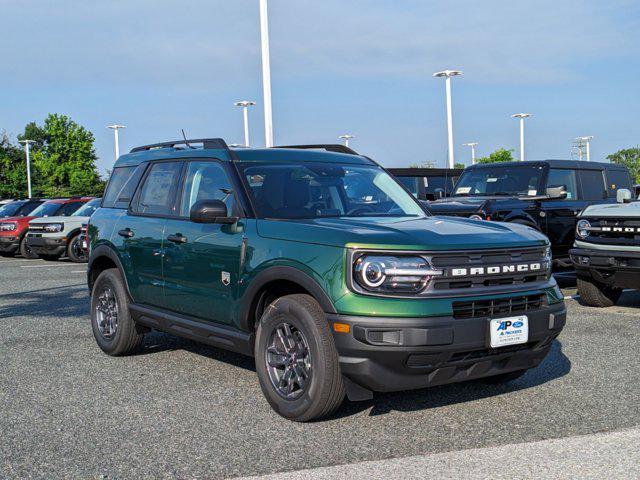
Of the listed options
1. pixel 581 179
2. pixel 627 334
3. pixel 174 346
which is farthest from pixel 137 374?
pixel 581 179

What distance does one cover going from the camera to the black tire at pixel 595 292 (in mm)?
9477

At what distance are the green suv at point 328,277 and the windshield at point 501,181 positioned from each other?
5.97 meters

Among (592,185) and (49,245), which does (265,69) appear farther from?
(592,185)

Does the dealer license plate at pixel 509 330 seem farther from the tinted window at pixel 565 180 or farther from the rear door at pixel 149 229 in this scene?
the tinted window at pixel 565 180

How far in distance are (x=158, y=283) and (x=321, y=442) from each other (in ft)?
7.63

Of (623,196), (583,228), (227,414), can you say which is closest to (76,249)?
(583,228)

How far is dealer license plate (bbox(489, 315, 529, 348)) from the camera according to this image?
4688mm

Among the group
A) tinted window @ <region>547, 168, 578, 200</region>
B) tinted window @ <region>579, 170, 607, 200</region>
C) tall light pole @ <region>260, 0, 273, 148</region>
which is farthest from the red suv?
tinted window @ <region>579, 170, 607, 200</region>

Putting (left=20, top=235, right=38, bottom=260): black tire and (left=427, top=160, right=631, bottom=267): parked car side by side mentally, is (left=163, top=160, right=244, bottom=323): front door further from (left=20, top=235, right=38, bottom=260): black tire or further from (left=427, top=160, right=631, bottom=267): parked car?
(left=20, top=235, right=38, bottom=260): black tire

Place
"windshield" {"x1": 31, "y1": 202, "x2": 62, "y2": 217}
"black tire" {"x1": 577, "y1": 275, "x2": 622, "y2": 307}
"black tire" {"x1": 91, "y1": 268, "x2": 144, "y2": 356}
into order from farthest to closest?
"windshield" {"x1": 31, "y1": 202, "x2": 62, "y2": 217}, "black tire" {"x1": 577, "y1": 275, "x2": 622, "y2": 307}, "black tire" {"x1": 91, "y1": 268, "x2": 144, "y2": 356}

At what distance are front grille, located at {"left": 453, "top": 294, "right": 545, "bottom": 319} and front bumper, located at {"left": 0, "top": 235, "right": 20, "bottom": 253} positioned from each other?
61.9 feet

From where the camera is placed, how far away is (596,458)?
4.17 m

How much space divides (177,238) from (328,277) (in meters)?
1.77

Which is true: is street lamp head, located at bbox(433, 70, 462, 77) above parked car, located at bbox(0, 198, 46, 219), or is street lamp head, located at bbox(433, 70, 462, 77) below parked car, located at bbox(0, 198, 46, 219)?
above
